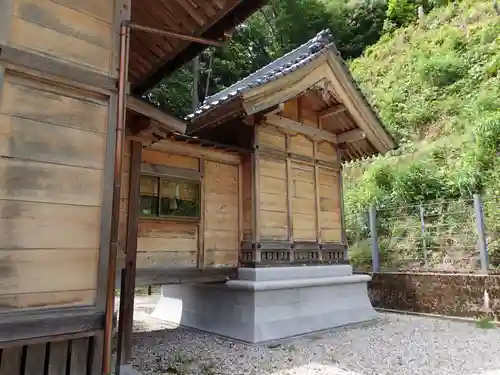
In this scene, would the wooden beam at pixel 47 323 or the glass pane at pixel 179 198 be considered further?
the glass pane at pixel 179 198

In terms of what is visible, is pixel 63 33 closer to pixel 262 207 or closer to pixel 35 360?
pixel 35 360

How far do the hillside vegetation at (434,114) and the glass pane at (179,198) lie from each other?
5729 mm

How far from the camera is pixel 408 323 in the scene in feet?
23.9

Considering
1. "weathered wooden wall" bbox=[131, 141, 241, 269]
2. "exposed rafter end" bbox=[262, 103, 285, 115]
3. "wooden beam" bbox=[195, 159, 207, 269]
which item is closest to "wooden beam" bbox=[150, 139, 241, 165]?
"weathered wooden wall" bbox=[131, 141, 241, 269]

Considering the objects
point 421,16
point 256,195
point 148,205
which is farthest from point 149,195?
point 421,16

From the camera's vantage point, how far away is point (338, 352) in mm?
5422

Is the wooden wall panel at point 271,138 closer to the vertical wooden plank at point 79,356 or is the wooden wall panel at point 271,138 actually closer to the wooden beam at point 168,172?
the wooden beam at point 168,172

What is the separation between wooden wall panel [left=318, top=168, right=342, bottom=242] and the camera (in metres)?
7.74

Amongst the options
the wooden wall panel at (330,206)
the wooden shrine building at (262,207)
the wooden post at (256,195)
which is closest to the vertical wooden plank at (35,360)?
the wooden shrine building at (262,207)

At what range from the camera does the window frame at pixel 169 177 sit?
566 centimetres

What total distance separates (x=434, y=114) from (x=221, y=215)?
1145 cm

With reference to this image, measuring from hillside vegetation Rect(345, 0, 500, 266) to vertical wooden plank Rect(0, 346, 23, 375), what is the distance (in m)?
8.56

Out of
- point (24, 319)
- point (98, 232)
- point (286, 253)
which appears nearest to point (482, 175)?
point (286, 253)

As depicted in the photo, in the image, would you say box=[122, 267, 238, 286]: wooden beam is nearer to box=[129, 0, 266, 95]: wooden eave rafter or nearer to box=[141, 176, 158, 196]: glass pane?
box=[141, 176, 158, 196]: glass pane
